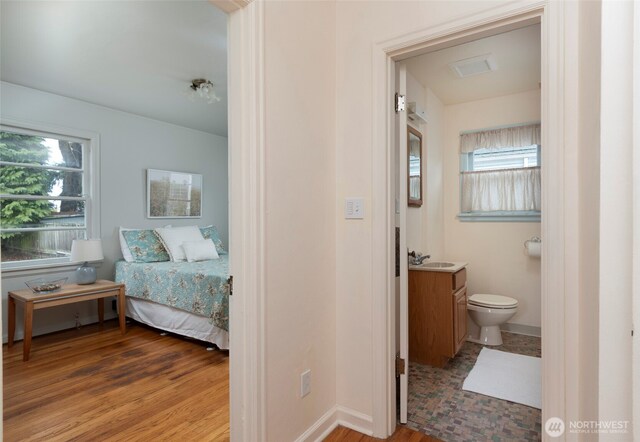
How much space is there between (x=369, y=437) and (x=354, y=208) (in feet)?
3.90

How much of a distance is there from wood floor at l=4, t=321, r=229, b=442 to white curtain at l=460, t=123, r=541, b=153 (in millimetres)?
3214

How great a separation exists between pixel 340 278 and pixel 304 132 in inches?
31.7

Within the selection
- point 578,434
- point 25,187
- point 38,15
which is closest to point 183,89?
point 38,15

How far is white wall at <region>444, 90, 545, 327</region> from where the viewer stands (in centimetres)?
355

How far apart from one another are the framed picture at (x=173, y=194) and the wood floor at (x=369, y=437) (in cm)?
359

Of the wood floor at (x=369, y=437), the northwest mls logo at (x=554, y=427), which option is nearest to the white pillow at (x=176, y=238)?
the wood floor at (x=369, y=437)

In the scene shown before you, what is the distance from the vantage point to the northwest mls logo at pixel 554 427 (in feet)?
4.63

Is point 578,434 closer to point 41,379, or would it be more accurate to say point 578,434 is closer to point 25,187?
point 41,379

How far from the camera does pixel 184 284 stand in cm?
333

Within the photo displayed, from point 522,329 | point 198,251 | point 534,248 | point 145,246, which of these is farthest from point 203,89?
point 522,329

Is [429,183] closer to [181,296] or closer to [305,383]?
[305,383]

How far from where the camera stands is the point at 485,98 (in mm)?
3764

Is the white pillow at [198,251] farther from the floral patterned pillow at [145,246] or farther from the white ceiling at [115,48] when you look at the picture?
the white ceiling at [115,48]

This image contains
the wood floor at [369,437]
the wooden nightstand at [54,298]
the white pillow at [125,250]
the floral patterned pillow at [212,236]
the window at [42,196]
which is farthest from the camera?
the floral patterned pillow at [212,236]
